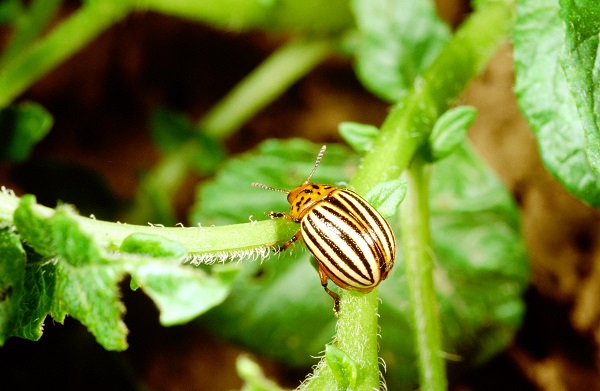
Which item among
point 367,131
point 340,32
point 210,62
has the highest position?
point 210,62

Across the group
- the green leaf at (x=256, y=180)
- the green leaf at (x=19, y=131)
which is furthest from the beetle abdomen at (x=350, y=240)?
the green leaf at (x=19, y=131)

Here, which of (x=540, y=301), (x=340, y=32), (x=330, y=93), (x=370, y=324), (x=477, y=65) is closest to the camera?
(x=370, y=324)

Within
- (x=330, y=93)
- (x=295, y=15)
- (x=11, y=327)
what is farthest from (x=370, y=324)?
(x=330, y=93)

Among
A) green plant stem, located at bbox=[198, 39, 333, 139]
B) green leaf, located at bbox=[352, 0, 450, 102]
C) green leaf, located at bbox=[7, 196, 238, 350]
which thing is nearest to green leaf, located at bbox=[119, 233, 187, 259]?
green leaf, located at bbox=[7, 196, 238, 350]

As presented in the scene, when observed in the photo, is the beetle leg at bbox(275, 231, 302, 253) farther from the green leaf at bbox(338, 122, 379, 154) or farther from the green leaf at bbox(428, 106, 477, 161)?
the green leaf at bbox(428, 106, 477, 161)

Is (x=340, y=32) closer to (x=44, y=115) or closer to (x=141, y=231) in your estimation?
(x=44, y=115)

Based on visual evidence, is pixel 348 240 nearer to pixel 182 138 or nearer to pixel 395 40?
pixel 395 40
